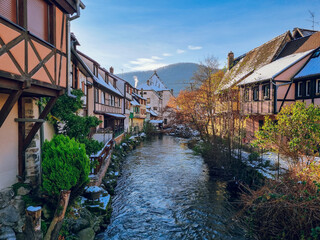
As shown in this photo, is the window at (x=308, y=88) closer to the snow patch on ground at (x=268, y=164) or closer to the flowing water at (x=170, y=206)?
the snow patch on ground at (x=268, y=164)

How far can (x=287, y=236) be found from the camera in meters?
5.72

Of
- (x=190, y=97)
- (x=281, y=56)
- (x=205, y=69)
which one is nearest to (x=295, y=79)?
(x=281, y=56)

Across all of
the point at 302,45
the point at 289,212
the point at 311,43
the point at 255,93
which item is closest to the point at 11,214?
the point at 289,212

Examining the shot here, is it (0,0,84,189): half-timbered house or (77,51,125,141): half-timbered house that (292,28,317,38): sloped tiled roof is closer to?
(77,51,125,141): half-timbered house

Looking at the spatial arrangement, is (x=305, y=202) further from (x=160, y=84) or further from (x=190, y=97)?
(x=160, y=84)

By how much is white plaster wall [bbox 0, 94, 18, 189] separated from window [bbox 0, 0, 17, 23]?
6.97 ft

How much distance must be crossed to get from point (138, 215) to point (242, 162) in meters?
8.30

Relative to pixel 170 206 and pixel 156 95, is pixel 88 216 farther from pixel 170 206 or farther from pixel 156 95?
pixel 156 95

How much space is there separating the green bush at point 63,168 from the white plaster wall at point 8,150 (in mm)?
836

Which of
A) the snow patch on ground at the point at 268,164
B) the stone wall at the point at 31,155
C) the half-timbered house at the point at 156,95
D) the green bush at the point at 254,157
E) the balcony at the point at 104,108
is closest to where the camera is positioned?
the stone wall at the point at 31,155

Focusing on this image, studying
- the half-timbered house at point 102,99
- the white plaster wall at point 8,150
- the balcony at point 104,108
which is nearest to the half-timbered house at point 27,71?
the white plaster wall at point 8,150

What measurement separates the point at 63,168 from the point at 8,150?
1662 mm

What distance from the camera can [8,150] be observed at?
6043 mm

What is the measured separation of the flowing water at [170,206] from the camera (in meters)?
7.83
